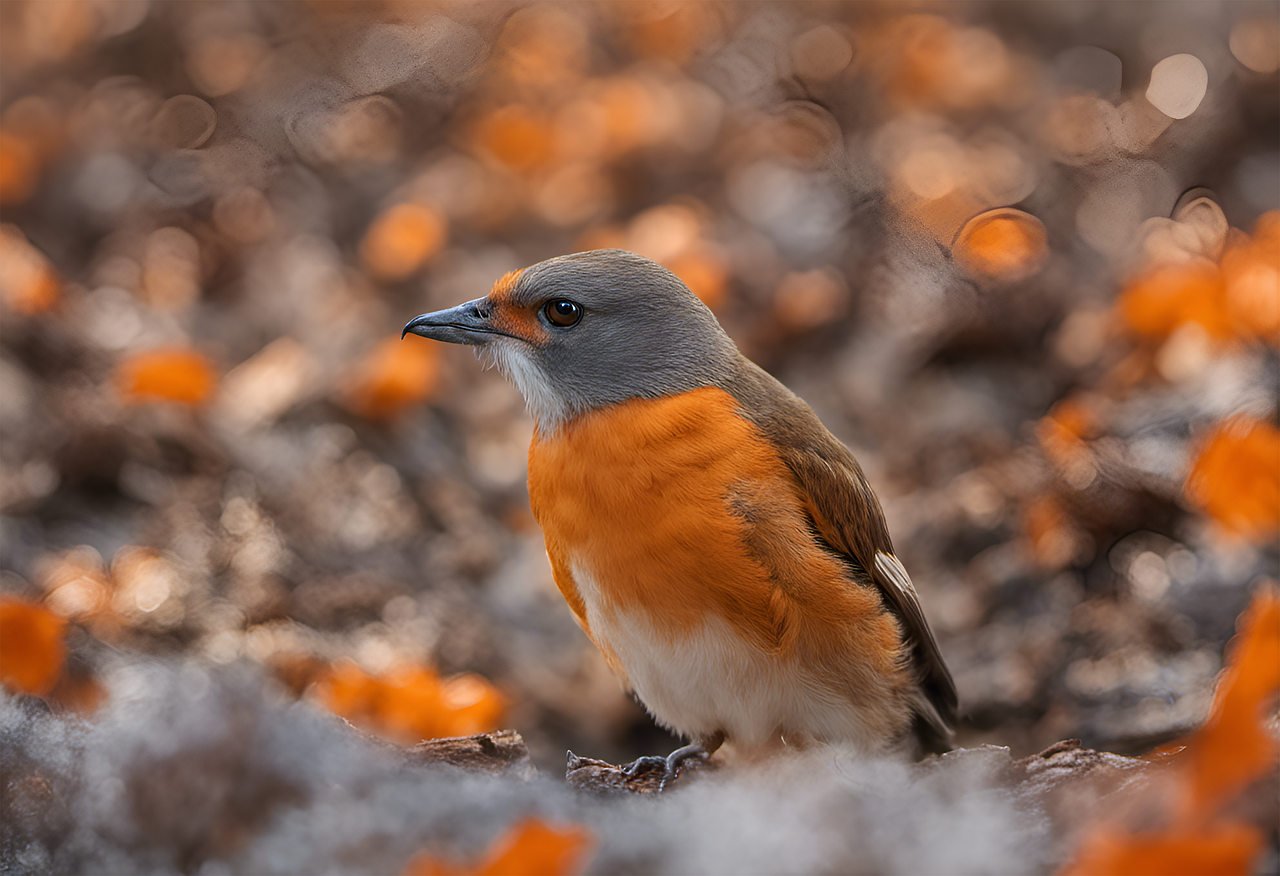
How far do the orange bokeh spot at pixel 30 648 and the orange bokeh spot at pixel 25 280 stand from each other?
223 cm

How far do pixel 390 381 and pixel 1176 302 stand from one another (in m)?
4.04

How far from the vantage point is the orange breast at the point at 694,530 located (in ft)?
8.79

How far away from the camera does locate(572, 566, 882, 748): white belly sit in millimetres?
2775

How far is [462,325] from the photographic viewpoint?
3225 millimetres

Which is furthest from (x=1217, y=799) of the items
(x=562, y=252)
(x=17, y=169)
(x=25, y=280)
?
(x=17, y=169)

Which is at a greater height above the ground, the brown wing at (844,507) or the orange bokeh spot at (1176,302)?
the orange bokeh spot at (1176,302)

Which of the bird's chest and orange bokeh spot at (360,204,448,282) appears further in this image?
orange bokeh spot at (360,204,448,282)

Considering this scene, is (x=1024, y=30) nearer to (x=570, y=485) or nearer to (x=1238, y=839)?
(x=570, y=485)

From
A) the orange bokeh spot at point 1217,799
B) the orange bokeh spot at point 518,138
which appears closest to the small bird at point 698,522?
the orange bokeh spot at point 1217,799

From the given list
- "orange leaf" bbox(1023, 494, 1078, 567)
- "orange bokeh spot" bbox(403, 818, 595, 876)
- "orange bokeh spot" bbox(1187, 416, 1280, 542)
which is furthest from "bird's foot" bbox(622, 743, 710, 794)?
"orange bokeh spot" bbox(1187, 416, 1280, 542)

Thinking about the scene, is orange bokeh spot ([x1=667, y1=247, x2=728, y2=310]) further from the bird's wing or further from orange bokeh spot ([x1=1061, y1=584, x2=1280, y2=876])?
orange bokeh spot ([x1=1061, y1=584, x2=1280, y2=876])

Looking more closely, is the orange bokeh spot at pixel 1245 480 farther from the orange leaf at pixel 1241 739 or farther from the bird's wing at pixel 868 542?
the orange leaf at pixel 1241 739

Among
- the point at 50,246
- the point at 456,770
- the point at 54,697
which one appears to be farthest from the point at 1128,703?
the point at 50,246

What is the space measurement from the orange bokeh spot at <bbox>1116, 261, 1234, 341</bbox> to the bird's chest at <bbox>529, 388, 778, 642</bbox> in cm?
317
